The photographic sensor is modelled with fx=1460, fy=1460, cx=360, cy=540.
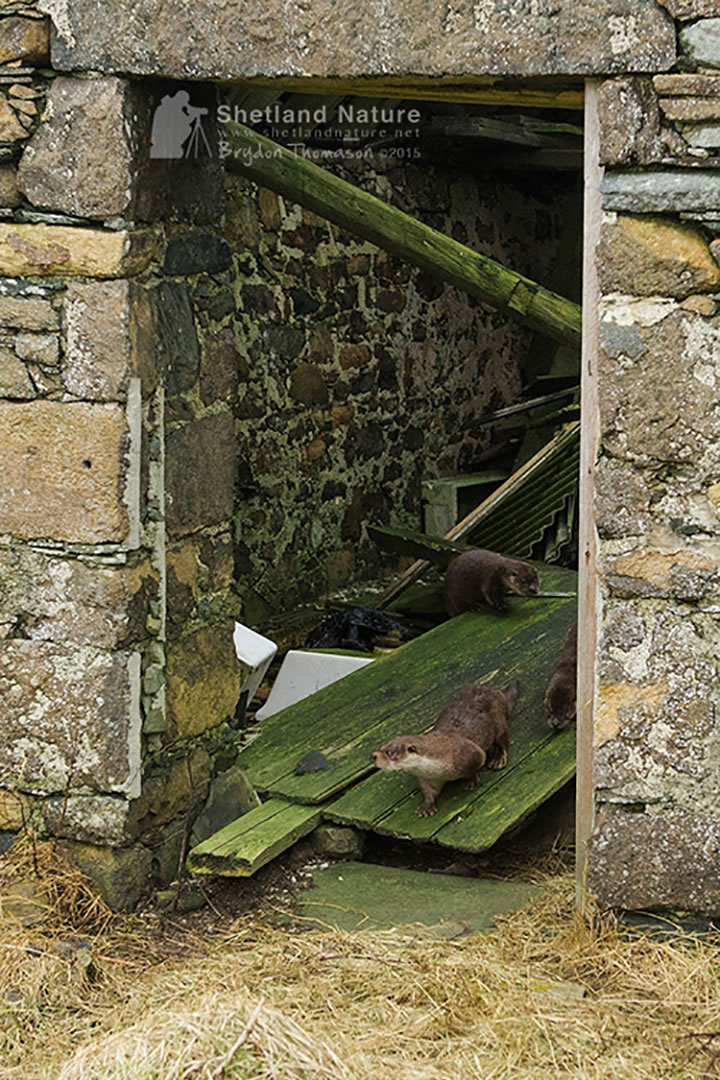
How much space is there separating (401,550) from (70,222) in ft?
12.1

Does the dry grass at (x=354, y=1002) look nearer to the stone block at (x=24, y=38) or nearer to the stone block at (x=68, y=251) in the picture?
the stone block at (x=68, y=251)

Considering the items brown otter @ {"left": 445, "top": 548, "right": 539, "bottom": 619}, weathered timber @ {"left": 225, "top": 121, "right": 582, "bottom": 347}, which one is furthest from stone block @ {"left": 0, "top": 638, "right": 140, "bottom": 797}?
brown otter @ {"left": 445, "top": 548, "right": 539, "bottom": 619}

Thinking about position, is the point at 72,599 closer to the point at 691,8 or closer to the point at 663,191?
the point at 663,191

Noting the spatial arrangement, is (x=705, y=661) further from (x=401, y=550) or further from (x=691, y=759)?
(x=401, y=550)

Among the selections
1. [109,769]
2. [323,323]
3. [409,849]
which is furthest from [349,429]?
[109,769]

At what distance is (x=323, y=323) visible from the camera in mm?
7945

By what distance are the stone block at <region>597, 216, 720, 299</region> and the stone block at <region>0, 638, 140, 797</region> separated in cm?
173

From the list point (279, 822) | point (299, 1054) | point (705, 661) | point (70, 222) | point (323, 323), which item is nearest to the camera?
point (299, 1054)

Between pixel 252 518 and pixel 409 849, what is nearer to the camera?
pixel 409 849

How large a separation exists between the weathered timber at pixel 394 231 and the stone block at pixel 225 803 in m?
2.13

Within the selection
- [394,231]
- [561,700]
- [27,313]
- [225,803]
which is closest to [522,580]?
[561,700]

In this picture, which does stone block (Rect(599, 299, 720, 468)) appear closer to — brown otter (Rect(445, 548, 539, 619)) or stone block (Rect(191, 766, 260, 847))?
stone block (Rect(191, 766, 260, 847))

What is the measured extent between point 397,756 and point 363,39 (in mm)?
2173

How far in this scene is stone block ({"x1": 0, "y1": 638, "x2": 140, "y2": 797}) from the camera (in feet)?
13.6
